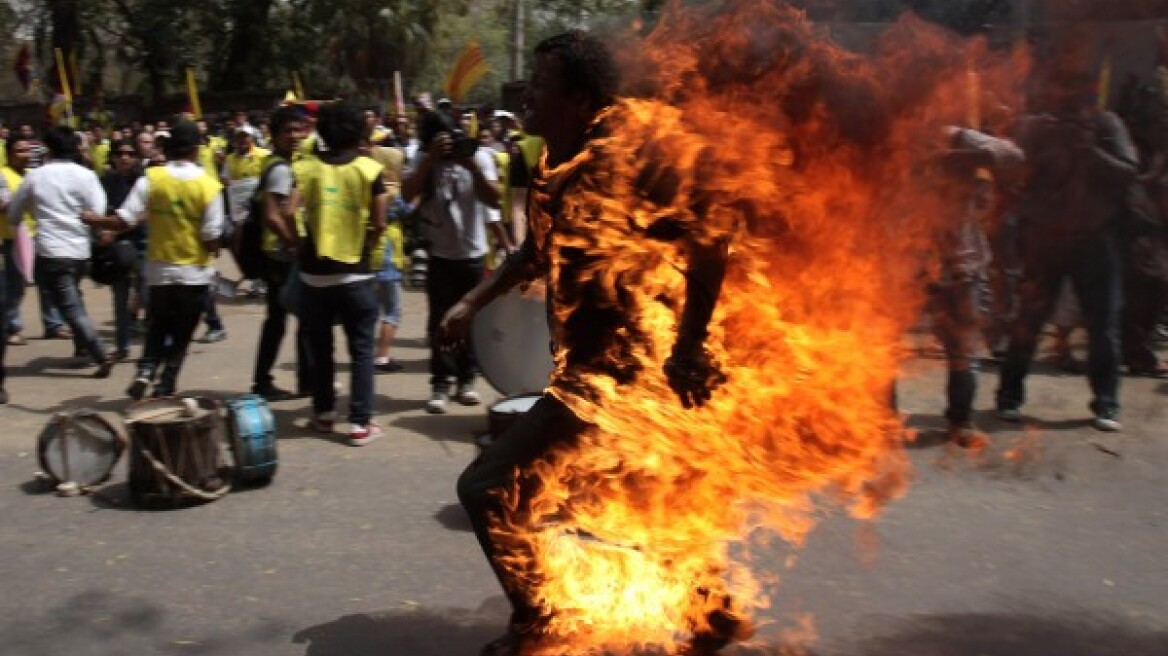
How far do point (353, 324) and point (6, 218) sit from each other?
4.16 m

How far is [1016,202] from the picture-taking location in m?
4.20

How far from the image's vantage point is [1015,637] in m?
4.09

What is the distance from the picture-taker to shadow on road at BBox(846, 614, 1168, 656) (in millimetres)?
3977

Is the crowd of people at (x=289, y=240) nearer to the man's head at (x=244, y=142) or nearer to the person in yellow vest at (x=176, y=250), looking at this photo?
the person in yellow vest at (x=176, y=250)

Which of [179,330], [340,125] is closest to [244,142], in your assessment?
[179,330]

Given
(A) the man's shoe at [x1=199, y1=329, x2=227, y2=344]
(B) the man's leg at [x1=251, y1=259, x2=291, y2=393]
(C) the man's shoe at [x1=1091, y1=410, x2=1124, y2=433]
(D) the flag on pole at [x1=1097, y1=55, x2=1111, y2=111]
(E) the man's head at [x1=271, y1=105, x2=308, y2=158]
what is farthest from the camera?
(A) the man's shoe at [x1=199, y1=329, x2=227, y2=344]

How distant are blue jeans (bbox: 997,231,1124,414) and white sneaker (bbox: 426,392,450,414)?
3.60 meters

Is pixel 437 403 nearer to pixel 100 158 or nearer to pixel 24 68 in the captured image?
pixel 100 158

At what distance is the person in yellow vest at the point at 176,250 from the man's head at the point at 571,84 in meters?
4.39

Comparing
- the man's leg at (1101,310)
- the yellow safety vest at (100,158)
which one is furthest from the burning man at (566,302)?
the yellow safety vest at (100,158)

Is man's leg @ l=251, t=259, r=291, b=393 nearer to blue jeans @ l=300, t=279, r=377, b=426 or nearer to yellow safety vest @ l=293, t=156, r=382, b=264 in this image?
blue jeans @ l=300, t=279, r=377, b=426

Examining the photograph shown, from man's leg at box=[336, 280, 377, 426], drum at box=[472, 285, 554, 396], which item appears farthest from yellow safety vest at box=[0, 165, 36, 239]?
drum at box=[472, 285, 554, 396]

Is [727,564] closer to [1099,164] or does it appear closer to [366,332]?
[1099,164]

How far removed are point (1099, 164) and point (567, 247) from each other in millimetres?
2195
